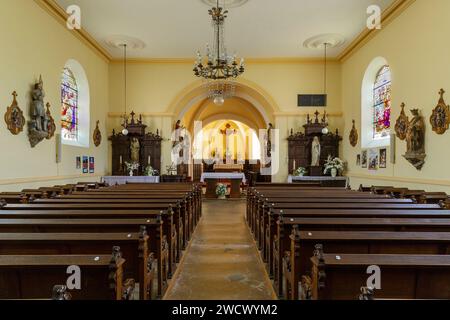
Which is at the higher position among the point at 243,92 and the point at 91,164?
the point at 243,92

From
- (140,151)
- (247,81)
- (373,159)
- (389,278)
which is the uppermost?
(247,81)

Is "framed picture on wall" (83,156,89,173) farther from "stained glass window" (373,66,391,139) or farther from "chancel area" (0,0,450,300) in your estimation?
"stained glass window" (373,66,391,139)

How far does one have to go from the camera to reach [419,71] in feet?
27.6

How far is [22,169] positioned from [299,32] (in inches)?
359

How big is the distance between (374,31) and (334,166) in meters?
4.96

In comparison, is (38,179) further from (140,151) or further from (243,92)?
(243,92)

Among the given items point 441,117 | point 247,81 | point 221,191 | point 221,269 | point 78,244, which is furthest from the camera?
point 247,81

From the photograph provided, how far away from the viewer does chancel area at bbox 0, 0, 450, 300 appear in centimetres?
268

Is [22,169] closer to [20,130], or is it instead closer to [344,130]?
[20,130]

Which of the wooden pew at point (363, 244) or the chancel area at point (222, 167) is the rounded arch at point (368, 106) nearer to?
the chancel area at point (222, 167)

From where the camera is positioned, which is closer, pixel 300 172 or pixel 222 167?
pixel 300 172

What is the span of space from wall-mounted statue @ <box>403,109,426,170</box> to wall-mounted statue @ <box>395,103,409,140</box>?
2.52ft

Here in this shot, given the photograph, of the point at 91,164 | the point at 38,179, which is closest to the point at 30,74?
the point at 38,179

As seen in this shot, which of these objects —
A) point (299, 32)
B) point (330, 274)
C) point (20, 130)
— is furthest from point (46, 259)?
point (299, 32)
